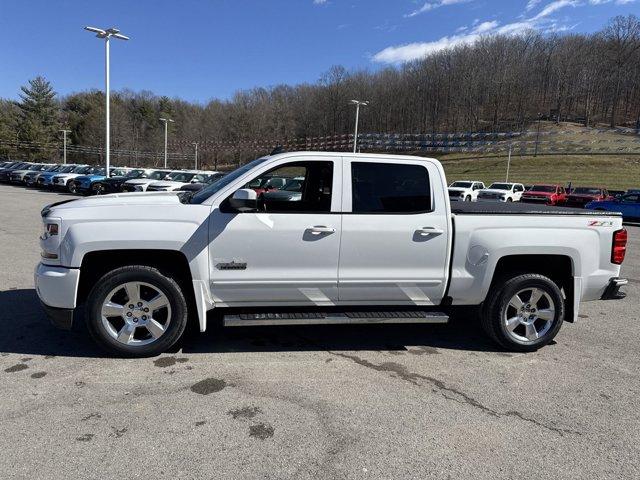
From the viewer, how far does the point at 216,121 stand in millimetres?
94062

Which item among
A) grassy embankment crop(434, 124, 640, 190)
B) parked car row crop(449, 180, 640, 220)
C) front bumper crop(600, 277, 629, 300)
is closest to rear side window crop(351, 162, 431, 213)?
front bumper crop(600, 277, 629, 300)

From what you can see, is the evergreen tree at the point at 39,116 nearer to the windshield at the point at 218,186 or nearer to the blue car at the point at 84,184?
the blue car at the point at 84,184

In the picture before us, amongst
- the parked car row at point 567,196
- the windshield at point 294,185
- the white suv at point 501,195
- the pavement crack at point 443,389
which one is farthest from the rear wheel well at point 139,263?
the white suv at point 501,195

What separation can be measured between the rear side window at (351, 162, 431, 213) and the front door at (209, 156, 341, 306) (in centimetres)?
19

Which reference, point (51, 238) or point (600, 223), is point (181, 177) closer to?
point (51, 238)

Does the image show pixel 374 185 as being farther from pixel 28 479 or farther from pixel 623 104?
pixel 623 104

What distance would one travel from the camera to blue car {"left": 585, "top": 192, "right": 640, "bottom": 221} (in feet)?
73.5

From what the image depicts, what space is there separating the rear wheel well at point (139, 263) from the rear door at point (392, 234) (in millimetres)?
1417

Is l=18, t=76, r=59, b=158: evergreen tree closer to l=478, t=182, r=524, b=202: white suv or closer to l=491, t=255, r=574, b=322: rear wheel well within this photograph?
l=478, t=182, r=524, b=202: white suv

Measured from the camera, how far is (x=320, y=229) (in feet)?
13.9

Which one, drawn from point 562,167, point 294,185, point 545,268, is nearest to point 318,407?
point 294,185

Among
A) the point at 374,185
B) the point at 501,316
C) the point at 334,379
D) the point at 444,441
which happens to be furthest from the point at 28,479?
the point at 501,316

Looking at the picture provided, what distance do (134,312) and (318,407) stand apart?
1864mm

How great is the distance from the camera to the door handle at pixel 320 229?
422 centimetres
